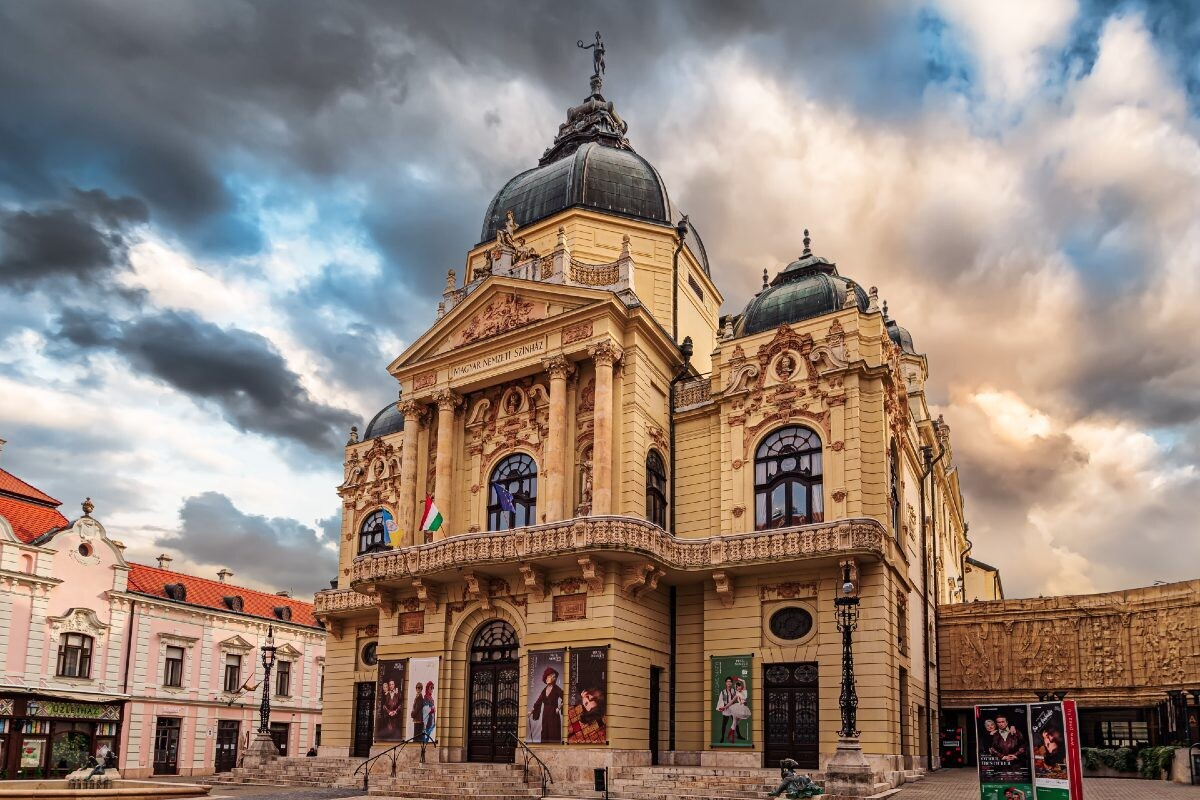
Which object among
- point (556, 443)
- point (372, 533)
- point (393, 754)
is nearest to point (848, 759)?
point (556, 443)

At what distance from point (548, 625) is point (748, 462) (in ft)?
25.8

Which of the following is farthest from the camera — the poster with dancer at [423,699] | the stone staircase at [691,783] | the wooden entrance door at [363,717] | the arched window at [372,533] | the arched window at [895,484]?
the arched window at [372,533]

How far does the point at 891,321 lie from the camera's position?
161 ft

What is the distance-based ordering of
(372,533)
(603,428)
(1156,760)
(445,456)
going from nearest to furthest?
(1156,760) < (603,428) < (445,456) < (372,533)

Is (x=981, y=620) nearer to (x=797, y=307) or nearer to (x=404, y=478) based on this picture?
(x=797, y=307)

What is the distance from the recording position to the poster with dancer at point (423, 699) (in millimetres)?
31344

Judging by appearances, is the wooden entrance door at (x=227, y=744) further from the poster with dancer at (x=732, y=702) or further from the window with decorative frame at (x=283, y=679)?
the poster with dancer at (x=732, y=702)

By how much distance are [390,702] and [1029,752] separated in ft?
73.5

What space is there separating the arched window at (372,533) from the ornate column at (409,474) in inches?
262

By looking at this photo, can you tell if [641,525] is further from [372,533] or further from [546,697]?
[372,533]

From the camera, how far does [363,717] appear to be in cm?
3872

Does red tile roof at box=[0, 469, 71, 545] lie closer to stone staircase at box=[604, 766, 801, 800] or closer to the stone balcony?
the stone balcony

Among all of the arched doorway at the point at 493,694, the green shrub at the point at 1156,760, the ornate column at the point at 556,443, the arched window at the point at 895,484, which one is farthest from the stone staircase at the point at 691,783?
the green shrub at the point at 1156,760

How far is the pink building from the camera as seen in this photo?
3716 cm
